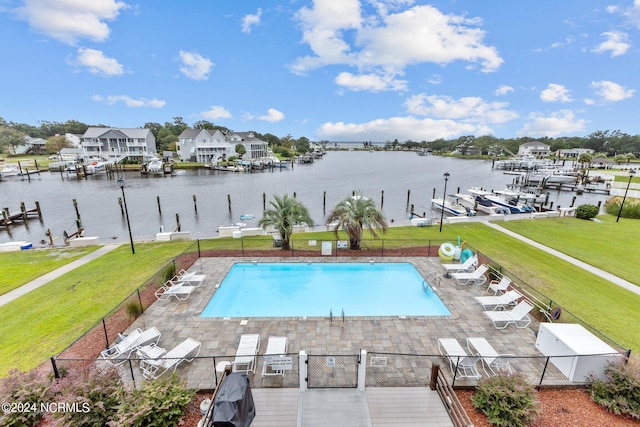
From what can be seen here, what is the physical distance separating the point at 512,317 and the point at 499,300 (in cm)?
117

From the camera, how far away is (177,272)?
13.5m

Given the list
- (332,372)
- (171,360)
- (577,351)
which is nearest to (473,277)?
(577,351)

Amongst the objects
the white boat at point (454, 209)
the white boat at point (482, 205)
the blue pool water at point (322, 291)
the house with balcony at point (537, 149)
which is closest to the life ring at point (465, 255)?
the blue pool water at point (322, 291)

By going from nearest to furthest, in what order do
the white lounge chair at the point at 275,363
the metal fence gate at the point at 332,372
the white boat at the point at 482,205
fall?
the metal fence gate at the point at 332,372 < the white lounge chair at the point at 275,363 < the white boat at the point at 482,205

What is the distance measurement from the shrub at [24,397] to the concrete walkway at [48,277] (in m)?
8.53

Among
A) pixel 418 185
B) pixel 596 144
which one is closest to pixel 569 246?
pixel 418 185

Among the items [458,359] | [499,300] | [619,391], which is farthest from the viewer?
[499,300]

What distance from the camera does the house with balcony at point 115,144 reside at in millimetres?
77500

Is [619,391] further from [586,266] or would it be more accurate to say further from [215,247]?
[215,247]

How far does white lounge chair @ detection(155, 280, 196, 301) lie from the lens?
38.0 ft

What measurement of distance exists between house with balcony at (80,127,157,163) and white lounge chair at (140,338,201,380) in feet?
291

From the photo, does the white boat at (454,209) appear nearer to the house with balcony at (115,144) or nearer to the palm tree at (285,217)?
the palm tree at (285,217)

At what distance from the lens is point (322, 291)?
13398 millimetres

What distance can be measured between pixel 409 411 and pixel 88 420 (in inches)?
269
